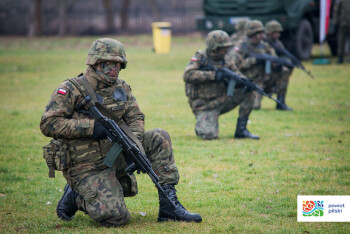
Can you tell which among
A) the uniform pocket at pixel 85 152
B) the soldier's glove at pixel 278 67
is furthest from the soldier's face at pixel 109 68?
the soldier's glove at pixel 278 67

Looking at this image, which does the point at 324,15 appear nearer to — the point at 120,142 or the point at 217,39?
Result: the point at 217,39

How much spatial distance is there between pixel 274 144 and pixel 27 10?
36.6m

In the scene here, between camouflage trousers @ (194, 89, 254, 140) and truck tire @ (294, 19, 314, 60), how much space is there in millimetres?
11111

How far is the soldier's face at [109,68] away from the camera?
543cm

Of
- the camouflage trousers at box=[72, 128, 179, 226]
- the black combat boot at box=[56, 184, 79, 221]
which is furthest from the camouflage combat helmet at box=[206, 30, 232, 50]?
the black combat boot at box=[56, 184, 79, 221]

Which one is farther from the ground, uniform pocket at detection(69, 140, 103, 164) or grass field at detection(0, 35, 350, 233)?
uniform pocket at detection(69, 140, 103, 164)

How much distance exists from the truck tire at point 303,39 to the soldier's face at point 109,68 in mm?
15708

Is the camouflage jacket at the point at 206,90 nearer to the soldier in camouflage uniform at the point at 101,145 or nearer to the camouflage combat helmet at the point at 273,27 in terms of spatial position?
the camouflage combat helmet at the point at 273,27

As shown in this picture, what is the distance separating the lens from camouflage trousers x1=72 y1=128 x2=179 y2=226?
5.23 m

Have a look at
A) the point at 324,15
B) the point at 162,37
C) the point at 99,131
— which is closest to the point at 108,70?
the point at 99,131

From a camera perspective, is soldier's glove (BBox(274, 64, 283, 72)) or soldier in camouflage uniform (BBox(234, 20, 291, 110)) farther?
soldier's glove (BBox(274, 64, 283, 72))

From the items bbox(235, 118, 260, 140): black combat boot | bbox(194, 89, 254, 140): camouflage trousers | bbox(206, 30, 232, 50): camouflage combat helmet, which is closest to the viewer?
bbox(206, 30, 232, 50): camouflage combat helmet

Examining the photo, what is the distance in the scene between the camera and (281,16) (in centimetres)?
1947

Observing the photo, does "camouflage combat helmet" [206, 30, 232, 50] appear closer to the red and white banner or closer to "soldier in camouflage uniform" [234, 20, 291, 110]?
"soldier in camouflage uniform" [234, 20, 291, 110]
